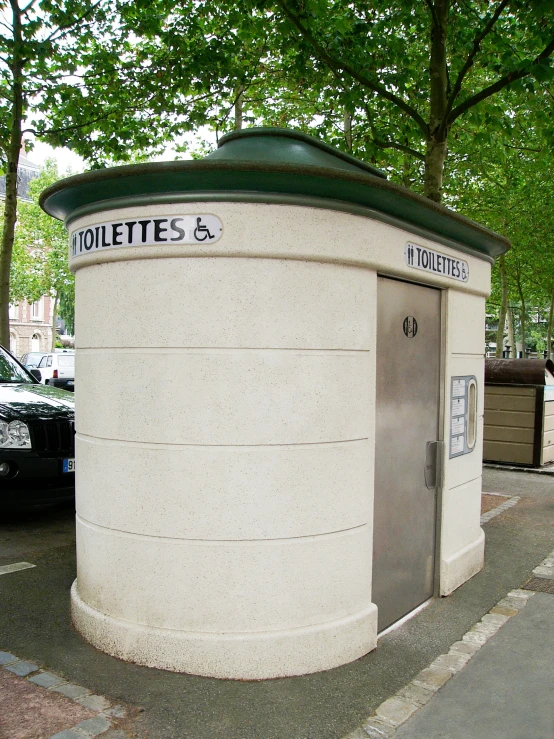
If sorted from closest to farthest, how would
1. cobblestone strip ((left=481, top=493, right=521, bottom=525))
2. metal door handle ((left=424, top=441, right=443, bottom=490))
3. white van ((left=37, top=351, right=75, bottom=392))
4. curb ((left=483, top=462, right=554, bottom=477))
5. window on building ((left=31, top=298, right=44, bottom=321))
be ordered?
metal door handle ((left=424, top=441, right=443, bottom=490)), cobblestone strip ((left=481, top=493, right=521, bottom=525)), curb ((left=483, top=462, right=554, bottom=477)), white van ((left=37, top=351, right=75, bottom=392)), window on building ((left=31, top=298, right=44, bottom=321))

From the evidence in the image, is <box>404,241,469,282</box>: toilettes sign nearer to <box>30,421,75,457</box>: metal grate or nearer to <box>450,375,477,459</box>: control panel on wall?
<box>450,375,477,459</box>: control panel on wall

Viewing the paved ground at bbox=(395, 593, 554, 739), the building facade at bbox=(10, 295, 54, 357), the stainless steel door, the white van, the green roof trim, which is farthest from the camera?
the building facade at bbox=(10, 295, 54, 357)

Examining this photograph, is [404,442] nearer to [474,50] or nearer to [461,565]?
[461,565]

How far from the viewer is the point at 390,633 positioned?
4.31m

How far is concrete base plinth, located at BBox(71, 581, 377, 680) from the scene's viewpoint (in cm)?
362

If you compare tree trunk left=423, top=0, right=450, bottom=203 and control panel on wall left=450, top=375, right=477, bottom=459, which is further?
tree trunk left=423, top=0, right=450, bottom=203

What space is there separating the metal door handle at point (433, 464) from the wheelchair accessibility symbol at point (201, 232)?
87.0 inches

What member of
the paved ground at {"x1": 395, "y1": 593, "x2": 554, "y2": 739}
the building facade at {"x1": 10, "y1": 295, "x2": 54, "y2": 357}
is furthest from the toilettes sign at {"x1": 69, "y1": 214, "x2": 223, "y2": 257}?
the building facade at {"x1": 10, "y1": 295, "x2": 54, "y2": 357}

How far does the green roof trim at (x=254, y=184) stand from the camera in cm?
352

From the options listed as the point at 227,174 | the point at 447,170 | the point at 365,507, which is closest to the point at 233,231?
the point at 227,174

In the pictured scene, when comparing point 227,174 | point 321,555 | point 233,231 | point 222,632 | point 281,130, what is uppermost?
point 281,130

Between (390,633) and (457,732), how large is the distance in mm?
1164

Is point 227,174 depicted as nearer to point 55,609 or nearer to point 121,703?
point 121,703

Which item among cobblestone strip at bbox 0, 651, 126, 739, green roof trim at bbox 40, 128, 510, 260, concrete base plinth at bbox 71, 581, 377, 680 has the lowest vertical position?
cobblestone strip at bbox 0, 651, 126, 739
